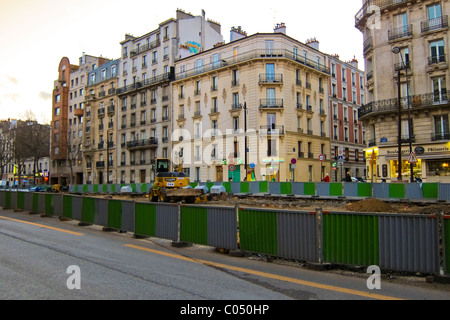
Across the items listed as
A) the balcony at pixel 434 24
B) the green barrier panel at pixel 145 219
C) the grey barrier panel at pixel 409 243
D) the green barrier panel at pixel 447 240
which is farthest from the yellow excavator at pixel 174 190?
the balcony at pixel 434 24

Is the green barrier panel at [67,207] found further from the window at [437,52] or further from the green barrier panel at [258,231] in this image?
the window at [437,52]

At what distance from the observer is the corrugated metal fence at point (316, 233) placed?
5.57 m

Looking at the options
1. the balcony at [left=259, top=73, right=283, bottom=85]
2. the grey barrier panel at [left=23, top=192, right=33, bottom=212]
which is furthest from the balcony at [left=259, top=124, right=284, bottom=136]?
the grey barrier panel at [left=23, top=192, right=33, bottom=212]

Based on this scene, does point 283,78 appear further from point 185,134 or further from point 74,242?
point 74,242

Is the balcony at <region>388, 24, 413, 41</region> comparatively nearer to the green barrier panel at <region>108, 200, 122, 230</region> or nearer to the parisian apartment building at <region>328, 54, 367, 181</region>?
the parisian apartment building at <region>328, 54, 367, 181</region>

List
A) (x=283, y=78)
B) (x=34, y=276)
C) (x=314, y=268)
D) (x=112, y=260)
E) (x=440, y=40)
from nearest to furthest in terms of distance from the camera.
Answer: (x=34, y=276)
(x=314, y=268)
(x=112, y=260)
(x=440, y=40)
(x=283, y=78)

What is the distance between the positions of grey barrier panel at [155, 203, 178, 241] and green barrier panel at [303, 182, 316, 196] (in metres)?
17.9

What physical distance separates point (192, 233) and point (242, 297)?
3755 millimetres

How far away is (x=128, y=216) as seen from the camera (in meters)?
10.5

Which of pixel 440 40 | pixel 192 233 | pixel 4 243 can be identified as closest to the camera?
pixel 192 233

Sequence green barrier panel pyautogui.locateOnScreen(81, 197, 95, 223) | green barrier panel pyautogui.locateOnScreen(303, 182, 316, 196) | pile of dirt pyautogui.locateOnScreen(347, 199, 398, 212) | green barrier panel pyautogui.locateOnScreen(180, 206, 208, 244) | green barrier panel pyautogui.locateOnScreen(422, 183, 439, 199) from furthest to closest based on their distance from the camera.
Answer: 1. green barrier panel pyautogui.locateOnScreen(303, 182, 316, 196)
2. green barrier panel pyautogui.locateOnScreen(422, 183, 439, 199)
3. pile of dirt pyautogui.locateOnScreen(347, 199, 398, 212)
4. green barrier panel pyautogui.locateOnScreen(81, 197, 95, 223)
5. green barrier panel pyautogui.locateOnScreen(180, 206, 208, 244)

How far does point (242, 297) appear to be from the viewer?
489 cm

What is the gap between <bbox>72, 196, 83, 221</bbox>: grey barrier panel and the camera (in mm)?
13202
